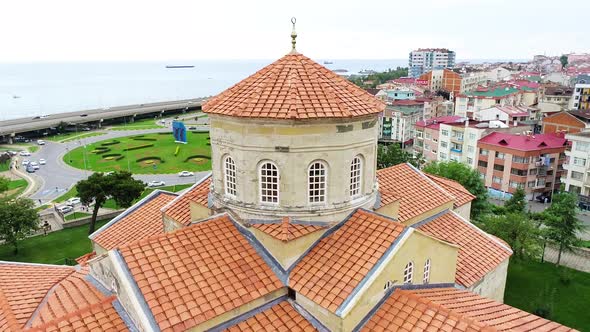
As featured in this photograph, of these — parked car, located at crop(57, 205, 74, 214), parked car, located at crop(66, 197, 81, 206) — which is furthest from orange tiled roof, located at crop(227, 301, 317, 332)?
parked car, located at crop(66, 197, 81, 206)

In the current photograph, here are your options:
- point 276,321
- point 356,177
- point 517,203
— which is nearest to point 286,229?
point 276,321

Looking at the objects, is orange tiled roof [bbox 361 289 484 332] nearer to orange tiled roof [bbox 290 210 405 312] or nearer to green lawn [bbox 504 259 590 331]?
orange tiled roof [bbox 290 210 405 312]

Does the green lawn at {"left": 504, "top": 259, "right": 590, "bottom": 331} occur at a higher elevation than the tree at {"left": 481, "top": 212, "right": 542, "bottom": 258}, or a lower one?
lower

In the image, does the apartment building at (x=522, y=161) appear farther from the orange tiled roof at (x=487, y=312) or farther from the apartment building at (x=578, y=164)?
the orange tiled roof at (x=487, y=312)

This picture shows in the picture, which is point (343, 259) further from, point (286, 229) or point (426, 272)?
point (426, 272)

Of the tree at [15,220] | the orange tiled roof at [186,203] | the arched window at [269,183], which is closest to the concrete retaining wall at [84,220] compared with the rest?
the tree at [15,220]

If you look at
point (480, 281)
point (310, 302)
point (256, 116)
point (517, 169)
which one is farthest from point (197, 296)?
point (517, 169)
